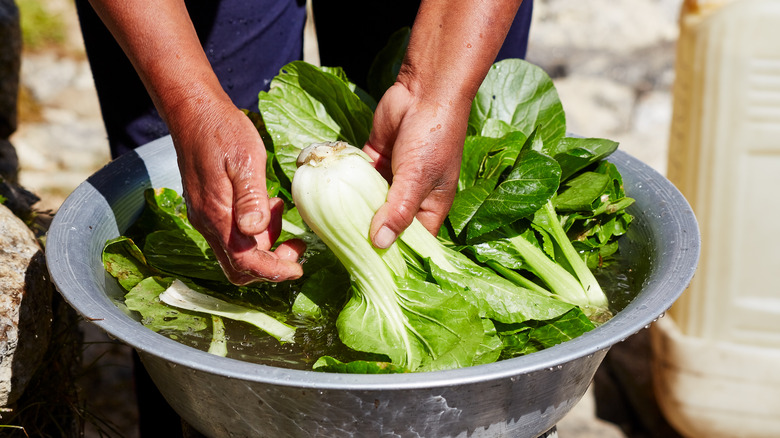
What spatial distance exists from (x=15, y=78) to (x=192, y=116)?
1612mm

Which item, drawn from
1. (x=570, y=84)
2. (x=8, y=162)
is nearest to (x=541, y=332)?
(x=8, y=162)

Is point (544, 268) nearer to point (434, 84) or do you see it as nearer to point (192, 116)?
point (434, 84)

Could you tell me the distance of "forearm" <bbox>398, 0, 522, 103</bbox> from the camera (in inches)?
53.5

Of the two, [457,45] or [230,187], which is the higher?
[457,45]

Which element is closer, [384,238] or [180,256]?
[384,238]

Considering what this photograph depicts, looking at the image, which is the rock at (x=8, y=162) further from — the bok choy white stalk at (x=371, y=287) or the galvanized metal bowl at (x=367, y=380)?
the bok choy white stalk at (x=371, y=287)

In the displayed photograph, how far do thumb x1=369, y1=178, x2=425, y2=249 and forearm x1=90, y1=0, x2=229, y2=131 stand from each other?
34 cm

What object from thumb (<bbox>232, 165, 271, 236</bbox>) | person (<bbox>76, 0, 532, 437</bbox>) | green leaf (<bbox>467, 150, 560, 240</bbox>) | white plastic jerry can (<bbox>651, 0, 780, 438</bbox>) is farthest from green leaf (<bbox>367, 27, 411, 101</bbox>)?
white plastic jerry can (<bbox>651, 0, 780, 438</bbox>)

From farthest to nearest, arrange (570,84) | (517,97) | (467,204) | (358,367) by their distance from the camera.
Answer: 1. (570,84)
2. (517,97)
3. (467,204)
4. (358,367)

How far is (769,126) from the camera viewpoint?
7.50 feet

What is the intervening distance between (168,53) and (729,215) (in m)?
1.93

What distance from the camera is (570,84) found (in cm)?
468

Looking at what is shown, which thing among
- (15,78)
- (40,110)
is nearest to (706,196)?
(15,78)

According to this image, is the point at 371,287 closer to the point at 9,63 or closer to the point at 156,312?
the point at 156,312
